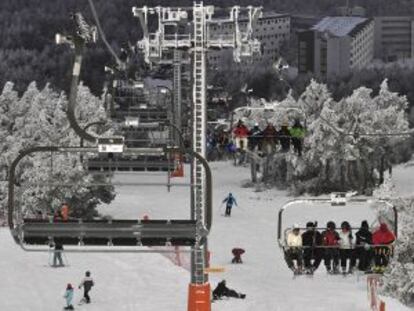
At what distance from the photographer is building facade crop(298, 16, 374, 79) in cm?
13212

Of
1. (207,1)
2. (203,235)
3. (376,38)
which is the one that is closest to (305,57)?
(376,38)

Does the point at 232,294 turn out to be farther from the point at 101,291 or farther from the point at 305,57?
the point at 305,57

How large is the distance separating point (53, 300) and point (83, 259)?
622 centimetres

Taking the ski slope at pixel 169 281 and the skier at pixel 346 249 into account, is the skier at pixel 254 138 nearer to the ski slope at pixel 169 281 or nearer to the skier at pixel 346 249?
the ski slope at pixel 169 281

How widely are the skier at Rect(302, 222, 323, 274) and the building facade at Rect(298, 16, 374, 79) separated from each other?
105m

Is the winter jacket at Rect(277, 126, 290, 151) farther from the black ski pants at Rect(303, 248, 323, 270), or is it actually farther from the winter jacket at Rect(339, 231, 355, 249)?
the black ski pants at Rect(303, 248, 323, 270)

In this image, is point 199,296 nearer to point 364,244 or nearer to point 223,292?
point 364,244

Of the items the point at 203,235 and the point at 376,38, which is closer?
the point at 203,235

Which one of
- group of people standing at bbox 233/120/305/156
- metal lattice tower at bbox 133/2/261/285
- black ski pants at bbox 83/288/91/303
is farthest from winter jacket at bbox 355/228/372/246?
black ski pants at bbox 83/288/91/303

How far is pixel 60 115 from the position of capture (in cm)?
4812

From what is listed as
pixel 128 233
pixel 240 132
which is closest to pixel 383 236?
pixel 128 233

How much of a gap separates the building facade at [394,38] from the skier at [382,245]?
143 metres

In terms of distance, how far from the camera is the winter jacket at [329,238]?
15305 mm

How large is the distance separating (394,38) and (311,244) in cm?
15225
